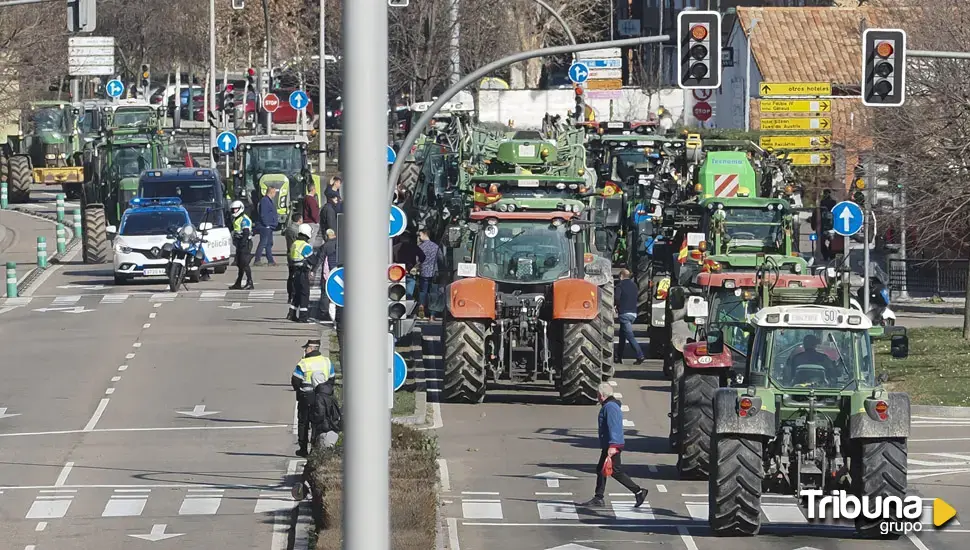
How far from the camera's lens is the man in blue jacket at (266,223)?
4162 centimetres

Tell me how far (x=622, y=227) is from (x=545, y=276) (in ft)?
39.1

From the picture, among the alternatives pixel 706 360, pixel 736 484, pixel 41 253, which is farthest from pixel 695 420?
pixel 41 253

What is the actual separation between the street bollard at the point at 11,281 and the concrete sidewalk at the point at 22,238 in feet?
3.79

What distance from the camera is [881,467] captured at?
16172mm

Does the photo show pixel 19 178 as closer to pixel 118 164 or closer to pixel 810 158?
pixel 118 164

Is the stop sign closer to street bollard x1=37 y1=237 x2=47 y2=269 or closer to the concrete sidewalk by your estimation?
the concrete sidewalk

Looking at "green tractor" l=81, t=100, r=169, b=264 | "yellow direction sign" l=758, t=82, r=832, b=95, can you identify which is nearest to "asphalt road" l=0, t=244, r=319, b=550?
"green tractor" l=81, t=100, r=169, b=264

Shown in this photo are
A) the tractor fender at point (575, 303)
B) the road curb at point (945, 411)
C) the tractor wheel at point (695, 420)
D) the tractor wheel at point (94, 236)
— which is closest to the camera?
the tractor wheel at point (695, 420)

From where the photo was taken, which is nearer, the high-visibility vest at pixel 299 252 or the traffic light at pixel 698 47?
the traffic light at pixel 698 47

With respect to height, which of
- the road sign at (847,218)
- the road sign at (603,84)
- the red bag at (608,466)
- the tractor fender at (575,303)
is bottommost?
the red bag at (608,466)

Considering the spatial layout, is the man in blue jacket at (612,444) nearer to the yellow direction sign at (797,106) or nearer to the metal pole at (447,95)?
the metal pole at (447,95)

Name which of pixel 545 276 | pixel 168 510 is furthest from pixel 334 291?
pixel 545 276

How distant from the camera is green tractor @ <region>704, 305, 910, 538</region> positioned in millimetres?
16219

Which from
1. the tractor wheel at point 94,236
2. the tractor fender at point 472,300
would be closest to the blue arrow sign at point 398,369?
the tractor fender at point 472,300
